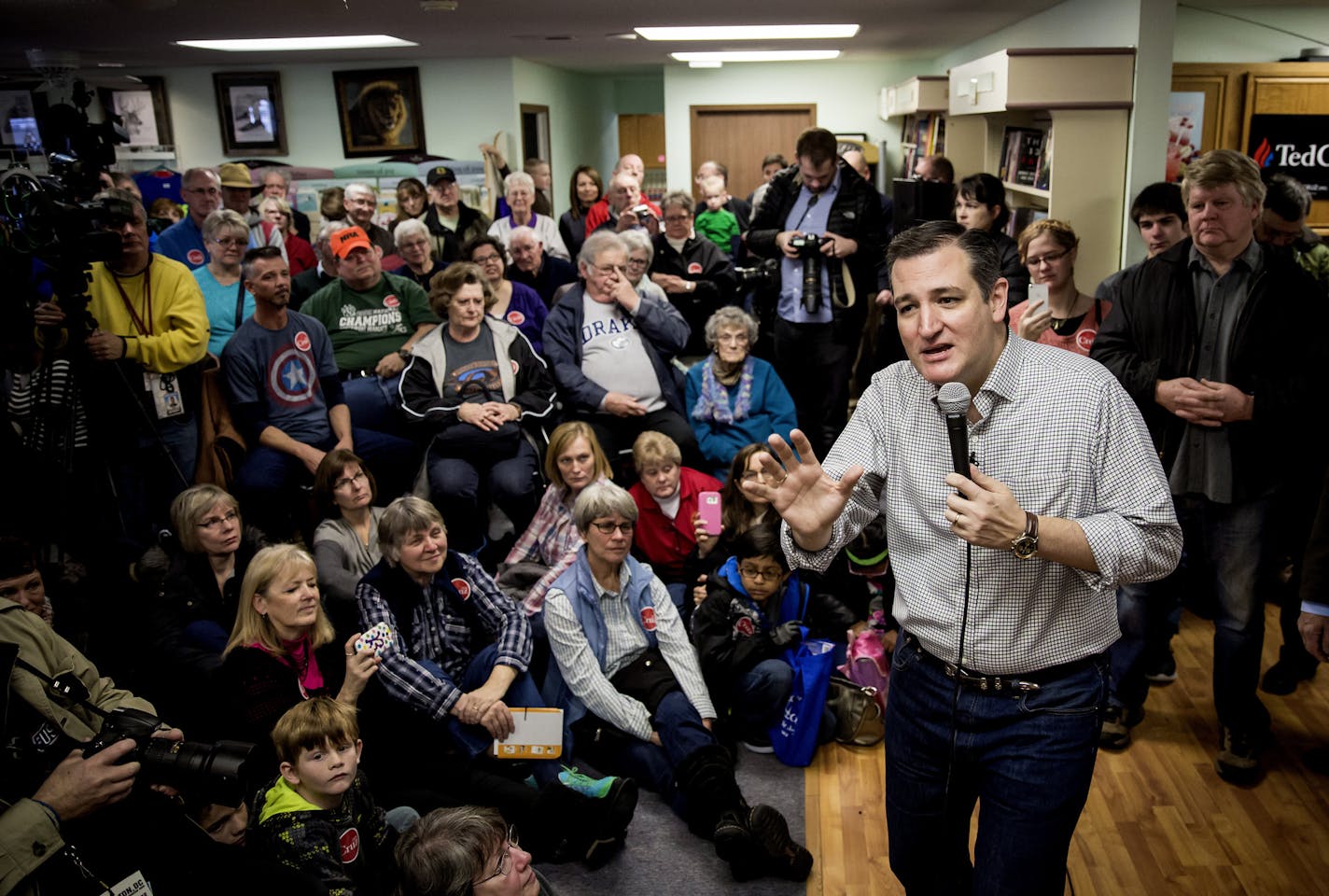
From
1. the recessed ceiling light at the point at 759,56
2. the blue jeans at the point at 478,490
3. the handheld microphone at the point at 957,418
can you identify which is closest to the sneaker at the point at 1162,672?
the blue jeans at the point at 478,490

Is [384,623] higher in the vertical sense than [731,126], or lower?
lower

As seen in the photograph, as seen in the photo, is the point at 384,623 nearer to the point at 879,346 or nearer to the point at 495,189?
the point at 879,346

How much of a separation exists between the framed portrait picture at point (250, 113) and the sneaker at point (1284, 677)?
7873mm

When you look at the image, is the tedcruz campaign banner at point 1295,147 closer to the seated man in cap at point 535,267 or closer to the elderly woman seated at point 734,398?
the elderly woman seated at point 734,398

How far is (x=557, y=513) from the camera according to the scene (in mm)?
3559

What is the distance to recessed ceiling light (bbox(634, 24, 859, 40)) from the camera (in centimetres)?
591

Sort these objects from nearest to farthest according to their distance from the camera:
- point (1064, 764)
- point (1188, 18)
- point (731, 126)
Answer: point (1064, 764)
point (1188, 18)
point (731, 126)

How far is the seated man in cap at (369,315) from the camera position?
421cm

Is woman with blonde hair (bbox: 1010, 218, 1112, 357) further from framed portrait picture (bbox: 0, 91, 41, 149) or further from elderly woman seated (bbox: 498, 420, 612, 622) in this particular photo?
framed portrait picture (bbox: 0, 91, 41, 149)

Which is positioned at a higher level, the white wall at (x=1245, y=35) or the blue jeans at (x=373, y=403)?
the white wall at (x=1245, y=35)

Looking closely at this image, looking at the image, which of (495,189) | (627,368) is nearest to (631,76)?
(495,189)

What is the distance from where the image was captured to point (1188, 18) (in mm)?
4820

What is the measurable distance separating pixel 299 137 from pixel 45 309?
5.78 meters

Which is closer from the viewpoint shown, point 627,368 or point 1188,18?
point 627,368
